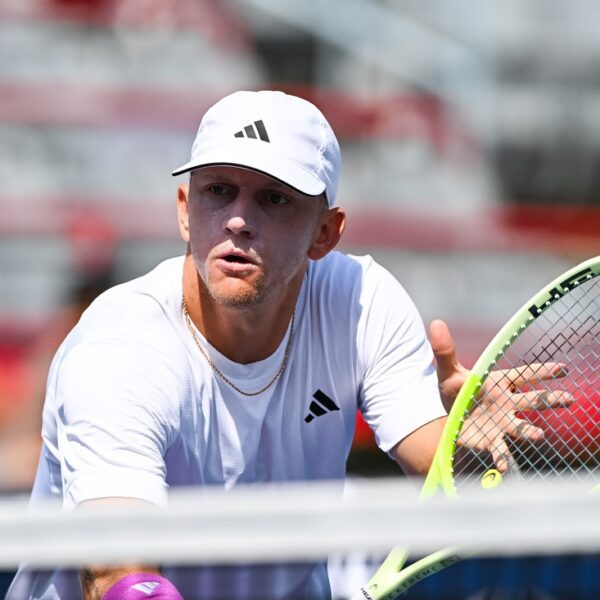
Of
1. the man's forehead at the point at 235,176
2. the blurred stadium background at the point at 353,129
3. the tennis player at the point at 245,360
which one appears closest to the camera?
the tennis player at the point at 245,360

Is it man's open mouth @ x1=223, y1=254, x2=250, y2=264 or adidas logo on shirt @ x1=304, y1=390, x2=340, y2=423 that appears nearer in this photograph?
man's open mouth @ x1=223, y1=254, x2=250, y2=264

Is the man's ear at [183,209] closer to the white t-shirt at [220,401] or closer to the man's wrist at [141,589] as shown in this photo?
the white t-shirt at [220,401]

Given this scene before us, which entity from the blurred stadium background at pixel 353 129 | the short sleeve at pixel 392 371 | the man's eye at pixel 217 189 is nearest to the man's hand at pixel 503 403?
the short sleeve at pixel 392 371

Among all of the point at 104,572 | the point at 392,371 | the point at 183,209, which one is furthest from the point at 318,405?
the point at 104,572

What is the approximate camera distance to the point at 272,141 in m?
2.38

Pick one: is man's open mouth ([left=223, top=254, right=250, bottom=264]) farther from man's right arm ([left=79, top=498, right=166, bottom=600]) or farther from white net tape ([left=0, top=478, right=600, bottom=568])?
white net tape ([left=0, top=478, right=600, bottom=568])

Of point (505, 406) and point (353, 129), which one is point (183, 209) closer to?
point (505, 406)

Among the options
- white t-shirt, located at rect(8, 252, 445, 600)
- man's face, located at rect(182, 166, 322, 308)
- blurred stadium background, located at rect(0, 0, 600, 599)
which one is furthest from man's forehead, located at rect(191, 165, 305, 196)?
blurred stadium background, located at rect(0, 0, 600, 599)

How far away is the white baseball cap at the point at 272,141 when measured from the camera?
2.33 m

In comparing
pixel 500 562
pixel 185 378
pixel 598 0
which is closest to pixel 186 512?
pixel 185 378

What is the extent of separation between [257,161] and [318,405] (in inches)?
20.5

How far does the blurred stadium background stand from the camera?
6.89 m

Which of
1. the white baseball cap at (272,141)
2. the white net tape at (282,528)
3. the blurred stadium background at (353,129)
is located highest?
the blurred stadium background at (353,129)

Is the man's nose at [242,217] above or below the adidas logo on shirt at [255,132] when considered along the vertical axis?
below
